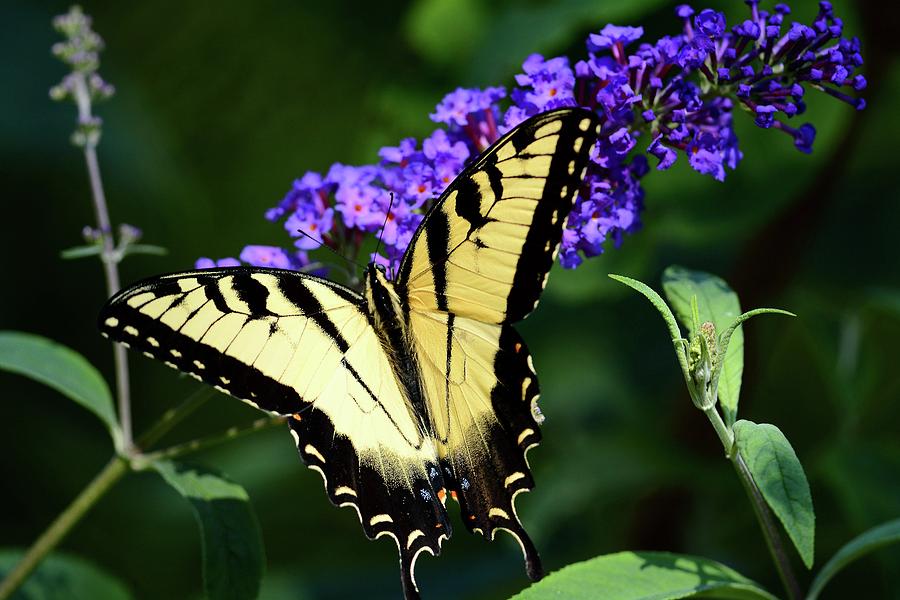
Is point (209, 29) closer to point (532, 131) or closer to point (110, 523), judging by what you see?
point (110, 523)

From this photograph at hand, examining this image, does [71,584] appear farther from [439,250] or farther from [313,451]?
[439,250]

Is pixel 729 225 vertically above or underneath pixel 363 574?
above

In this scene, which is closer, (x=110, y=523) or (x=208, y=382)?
(x=208, y=382)

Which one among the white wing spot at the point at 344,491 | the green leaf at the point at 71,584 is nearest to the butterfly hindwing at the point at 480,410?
the white wing spot at the point at 344,491

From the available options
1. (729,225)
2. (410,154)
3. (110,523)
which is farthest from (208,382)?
(110,523)

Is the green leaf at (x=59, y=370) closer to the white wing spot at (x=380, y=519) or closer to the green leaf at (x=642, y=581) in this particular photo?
the white wing spot at (x=380, y=519)

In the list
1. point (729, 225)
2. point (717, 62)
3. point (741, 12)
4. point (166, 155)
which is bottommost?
point (729, 225)

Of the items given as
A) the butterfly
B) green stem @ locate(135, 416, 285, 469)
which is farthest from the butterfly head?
green stem @ locate(135, 416, 285, 469)
